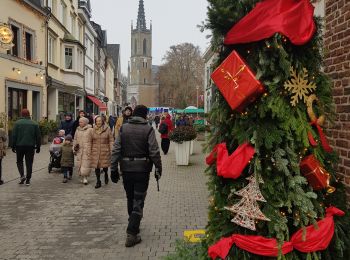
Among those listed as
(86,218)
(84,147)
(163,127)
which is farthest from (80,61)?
(86,218)

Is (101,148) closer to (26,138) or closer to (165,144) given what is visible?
(26,138)

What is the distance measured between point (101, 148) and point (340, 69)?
682 cm

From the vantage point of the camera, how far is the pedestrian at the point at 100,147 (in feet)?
31.9

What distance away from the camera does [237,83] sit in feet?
9.69

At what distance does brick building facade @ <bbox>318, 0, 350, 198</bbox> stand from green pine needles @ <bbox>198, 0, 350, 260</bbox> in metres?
0.78

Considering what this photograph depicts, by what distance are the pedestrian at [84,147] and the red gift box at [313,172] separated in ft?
24.0

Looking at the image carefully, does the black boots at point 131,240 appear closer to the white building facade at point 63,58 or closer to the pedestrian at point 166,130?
the pedestrian at point 166,130

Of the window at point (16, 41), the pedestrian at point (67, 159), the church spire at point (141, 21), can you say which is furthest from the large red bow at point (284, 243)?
the church spire at point (141, 21)

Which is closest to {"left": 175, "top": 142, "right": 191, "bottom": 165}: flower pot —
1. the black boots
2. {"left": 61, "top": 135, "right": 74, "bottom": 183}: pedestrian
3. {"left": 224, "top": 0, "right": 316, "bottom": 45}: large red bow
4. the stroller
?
the stroller

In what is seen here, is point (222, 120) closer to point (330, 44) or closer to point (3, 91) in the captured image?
point (330, 44)

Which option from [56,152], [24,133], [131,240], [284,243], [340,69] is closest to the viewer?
[284,243]

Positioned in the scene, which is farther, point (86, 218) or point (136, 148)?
point (86, 218)

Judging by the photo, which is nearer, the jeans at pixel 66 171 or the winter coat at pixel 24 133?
the winter coat at pixel 24 133

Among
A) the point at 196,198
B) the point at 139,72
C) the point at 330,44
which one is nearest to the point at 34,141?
the point at 196,198
